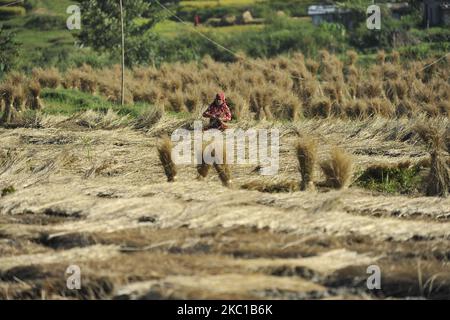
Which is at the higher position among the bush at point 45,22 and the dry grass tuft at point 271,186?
the bush at point 45,22

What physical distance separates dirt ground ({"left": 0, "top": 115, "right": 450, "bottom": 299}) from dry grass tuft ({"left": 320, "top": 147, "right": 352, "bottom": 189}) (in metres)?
0.74

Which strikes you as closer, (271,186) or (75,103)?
(271,186)

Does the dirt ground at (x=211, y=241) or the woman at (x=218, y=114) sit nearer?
the dirt ground at (x=211, y=241)

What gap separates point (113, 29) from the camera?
31250 millimetres

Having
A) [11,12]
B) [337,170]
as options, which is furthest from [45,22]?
[337,170]

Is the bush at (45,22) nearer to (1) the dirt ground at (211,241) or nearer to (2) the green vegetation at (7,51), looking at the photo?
(2) the green vegetation at (7,51)

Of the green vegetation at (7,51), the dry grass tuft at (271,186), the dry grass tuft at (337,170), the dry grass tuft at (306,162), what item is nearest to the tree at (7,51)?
the green vegetation at (7,51)

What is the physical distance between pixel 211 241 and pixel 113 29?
74.8 ft

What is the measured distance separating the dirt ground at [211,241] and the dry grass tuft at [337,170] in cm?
74

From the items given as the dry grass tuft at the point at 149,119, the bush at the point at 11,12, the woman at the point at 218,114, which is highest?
the bush at the point at 11,12

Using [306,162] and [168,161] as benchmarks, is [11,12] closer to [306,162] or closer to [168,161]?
[168,161]

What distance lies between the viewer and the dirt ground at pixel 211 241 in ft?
26.5

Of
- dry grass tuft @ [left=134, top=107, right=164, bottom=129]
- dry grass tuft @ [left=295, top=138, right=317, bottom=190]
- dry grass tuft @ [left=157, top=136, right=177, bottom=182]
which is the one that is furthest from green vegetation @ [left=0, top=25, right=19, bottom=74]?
dry grass tuft @ [left=295, top=138, right=317, bottom=190]

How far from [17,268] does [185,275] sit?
155cm
